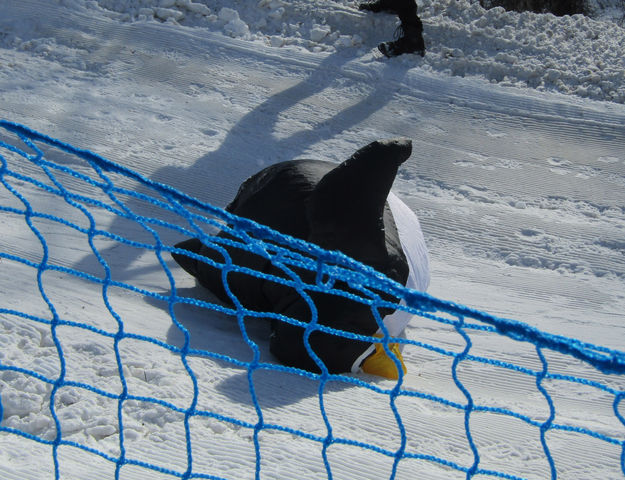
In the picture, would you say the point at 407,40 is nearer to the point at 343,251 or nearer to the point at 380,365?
the point at 343,251

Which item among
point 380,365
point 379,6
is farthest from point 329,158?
point 380,365

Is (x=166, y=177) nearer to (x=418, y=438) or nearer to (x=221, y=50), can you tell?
(x=221, y=50)

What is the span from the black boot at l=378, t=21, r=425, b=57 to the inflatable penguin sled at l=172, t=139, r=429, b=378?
8.88ft

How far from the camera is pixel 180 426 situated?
2.51 meters

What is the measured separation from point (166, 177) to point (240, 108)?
945 mm

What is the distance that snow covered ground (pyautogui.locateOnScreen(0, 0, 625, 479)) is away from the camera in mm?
2547

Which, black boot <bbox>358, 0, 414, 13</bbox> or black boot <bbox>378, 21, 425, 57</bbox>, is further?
black boot <bbox>358, 0, 414, 13</bbox>

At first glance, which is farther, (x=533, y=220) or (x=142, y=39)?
(x=142, y=39)

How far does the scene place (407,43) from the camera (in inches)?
233

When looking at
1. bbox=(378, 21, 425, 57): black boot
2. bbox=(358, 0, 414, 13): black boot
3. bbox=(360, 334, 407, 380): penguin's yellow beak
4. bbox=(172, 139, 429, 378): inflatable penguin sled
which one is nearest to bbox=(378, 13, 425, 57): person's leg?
bbox=(378, 21, 425, 57): black boot

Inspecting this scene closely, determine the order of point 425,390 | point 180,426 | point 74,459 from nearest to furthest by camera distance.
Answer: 1. point 74,459
2. point 180,426
3. point 425,390

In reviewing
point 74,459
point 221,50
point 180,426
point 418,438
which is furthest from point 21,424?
point 221,50

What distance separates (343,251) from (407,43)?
3156 millimetres

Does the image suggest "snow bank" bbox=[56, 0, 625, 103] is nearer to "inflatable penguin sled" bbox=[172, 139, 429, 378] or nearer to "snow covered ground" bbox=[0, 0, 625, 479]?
"snow covered ground" bbox=[0, 0, 625, 479]
